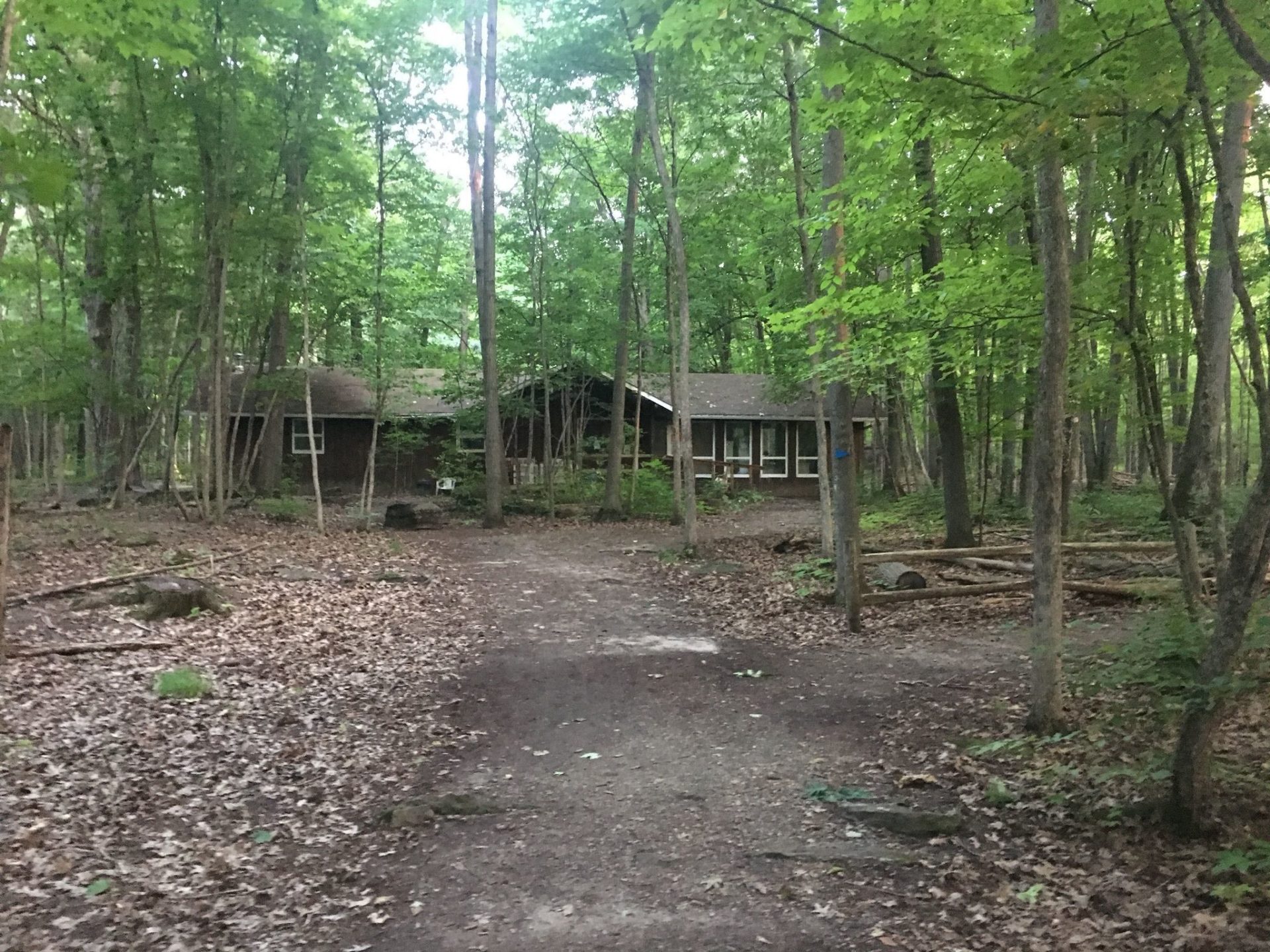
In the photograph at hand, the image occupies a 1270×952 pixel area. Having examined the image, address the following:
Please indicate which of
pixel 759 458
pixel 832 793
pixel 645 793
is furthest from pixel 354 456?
pixel 832 793

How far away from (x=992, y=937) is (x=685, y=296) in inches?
521

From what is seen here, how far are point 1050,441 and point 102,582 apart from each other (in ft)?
34.7

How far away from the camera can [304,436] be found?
30.7 m

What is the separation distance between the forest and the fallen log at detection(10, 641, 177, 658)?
0.08 meters

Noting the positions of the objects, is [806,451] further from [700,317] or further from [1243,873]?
[1243,873]

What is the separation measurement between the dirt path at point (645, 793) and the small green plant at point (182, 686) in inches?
86.4

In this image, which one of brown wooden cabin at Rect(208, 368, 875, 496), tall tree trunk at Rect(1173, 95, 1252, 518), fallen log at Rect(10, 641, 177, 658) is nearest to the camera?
tall tree trunk at Rect(1173, 95, 1252, 518)

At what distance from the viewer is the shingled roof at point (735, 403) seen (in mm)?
30359

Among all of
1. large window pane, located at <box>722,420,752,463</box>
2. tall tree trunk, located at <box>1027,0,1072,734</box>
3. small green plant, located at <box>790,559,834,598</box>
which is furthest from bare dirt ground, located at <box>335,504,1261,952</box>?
large window pane, located at <box>722,420,752,463</box>

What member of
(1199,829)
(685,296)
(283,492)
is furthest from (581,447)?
(1199,829)

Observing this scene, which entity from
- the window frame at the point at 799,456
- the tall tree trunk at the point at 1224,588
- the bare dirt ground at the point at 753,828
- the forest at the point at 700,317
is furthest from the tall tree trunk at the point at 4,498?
the window frame at the point at 799,456

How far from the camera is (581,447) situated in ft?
86.5

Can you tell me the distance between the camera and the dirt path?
394 centimetres

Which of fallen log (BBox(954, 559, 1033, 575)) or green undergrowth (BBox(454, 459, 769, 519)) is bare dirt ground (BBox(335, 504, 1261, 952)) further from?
green undergrowth (BBox(454, 459, 769, 519))
